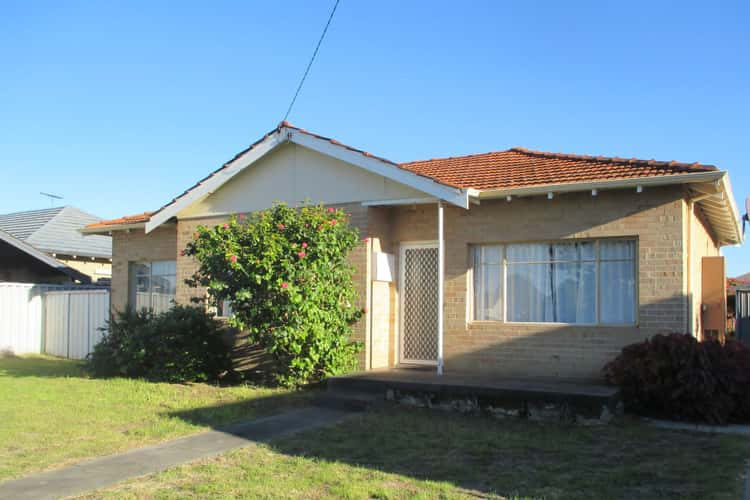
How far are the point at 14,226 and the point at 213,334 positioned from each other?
15.7m

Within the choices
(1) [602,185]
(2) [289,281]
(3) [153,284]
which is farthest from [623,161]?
(3) [153,284]

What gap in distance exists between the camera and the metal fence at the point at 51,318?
18.0 metres

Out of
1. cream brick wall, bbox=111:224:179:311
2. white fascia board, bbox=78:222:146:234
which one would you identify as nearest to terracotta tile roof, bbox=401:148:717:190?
cream brick wall, bbox=111:224:179:311

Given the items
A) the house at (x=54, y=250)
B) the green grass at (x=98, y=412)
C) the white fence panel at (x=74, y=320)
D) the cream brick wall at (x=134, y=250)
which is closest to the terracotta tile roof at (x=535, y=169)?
the green grass at (x=98, y=412)

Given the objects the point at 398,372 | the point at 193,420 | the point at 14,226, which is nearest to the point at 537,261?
the point at 398,372

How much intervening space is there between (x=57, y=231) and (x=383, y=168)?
53.0 ft

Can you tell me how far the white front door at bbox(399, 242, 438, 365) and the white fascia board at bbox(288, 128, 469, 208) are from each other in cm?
149

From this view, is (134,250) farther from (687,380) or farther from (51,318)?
(687,380)

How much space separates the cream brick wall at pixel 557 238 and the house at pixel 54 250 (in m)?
12.7

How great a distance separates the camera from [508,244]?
11.6 meters

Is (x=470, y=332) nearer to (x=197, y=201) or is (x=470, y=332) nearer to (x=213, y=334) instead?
(x=213, y=334)

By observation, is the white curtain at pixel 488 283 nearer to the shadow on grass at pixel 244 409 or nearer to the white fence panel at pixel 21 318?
the shadow on grass at pixel 244 409

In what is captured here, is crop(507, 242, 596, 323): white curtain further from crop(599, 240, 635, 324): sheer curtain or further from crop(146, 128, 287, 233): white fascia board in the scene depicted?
crop(146, 128, 287, 233): white fascia board

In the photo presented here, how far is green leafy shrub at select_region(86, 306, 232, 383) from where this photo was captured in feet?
40.5
